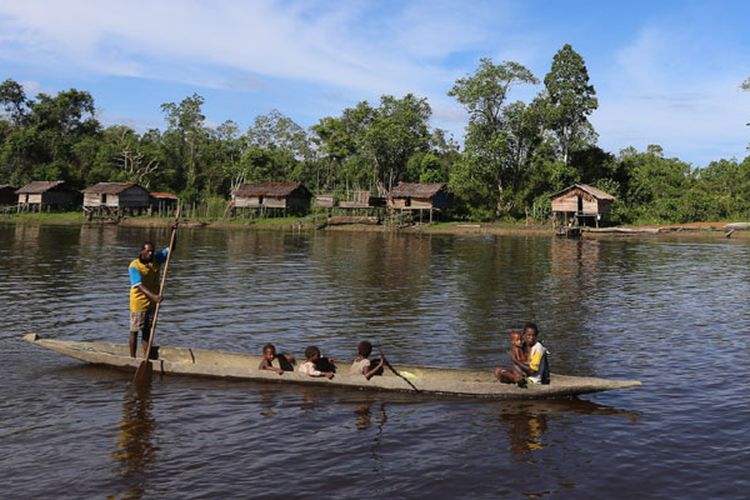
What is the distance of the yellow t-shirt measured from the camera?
11.5m

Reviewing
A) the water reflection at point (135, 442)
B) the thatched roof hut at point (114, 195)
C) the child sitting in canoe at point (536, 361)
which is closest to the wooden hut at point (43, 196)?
the thatched roof hut at point (114, 195)

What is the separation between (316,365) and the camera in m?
11.0

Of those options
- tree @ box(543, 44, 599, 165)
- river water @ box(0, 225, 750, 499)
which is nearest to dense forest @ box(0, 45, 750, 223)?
tree @ box(543, 44, 599, 165)

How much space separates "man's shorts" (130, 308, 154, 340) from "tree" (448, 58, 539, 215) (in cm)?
5243

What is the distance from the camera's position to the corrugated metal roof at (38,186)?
71.6 meters

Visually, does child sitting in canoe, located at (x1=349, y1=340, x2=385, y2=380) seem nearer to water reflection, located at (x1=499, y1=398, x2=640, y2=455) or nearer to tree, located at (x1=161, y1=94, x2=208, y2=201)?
water reflection, located at (x1=499, y1=398, x2=640, y2=455)

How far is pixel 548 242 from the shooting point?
48344 mm

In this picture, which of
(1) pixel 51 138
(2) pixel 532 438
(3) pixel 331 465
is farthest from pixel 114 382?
(1) pixel 51 138

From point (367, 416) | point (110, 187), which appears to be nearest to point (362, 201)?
point (110, 187)

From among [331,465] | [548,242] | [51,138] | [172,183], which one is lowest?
[331,465]

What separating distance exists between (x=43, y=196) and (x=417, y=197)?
43777mm

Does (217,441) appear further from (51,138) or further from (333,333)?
(51,138)

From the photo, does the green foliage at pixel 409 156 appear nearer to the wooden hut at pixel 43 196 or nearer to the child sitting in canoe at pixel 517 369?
the wooden hut at pixel 43 196

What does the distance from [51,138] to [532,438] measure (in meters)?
84.4
